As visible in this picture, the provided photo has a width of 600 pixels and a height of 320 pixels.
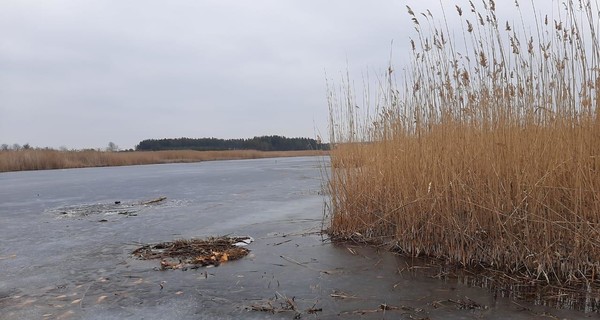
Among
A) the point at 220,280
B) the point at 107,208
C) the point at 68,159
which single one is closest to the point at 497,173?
the point at 220,280

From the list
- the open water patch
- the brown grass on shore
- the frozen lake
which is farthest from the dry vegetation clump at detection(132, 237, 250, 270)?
the brown grass on shore

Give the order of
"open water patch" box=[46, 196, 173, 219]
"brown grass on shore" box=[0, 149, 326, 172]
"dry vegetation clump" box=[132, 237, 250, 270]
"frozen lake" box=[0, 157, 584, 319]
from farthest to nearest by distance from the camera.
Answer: "brown grass on shore" box=[0, 149, 326, 172] < "open water patch" box=[46, 196, 173, 219] < "dry vegetation clump" box=[132, 237, 250, 270] < "frozen lake" box=[0, 157, 584, 319]

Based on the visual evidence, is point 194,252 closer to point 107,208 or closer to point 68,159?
point 107,208

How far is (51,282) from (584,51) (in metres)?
4.77

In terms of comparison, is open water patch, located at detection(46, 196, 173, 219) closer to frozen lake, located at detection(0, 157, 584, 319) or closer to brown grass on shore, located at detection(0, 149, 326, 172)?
frozen lake, located at detection(0, 157, 584, 319)

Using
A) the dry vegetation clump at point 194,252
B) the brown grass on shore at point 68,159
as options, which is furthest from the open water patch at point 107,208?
the brown grass on shore at point 68,159

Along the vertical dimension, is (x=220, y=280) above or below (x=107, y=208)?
below

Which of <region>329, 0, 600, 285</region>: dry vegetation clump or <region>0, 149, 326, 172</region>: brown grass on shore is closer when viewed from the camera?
<region>329, 0, 600, 285</region>: dry vegetation clump

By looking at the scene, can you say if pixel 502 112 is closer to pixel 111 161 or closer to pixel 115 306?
pixel 115 306

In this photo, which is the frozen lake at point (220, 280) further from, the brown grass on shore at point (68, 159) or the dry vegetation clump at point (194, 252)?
the brown grass on shore at point (68, 159)

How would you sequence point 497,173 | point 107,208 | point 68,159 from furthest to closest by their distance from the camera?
1. point 68,159
2. point 107,208
3. point 497,173

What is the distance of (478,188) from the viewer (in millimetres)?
3994

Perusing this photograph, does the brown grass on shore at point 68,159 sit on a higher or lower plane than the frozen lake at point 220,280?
higher

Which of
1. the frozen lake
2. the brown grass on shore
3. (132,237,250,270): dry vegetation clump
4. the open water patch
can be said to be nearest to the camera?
the frozen lake
